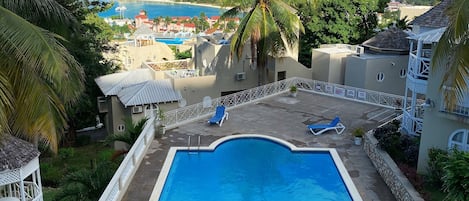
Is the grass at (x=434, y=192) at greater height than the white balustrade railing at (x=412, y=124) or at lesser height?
lesser

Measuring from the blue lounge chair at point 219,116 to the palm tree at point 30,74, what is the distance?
1043 cm

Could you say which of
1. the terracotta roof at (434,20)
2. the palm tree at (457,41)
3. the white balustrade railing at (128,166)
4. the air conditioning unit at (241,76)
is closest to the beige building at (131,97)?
the air conditioning unit at (241,76)

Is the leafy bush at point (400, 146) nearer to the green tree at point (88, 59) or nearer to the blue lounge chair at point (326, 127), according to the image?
the blue lounge chair at point (326, 127)

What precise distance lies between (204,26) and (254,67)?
9124 cm

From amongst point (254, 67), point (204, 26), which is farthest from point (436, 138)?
point (204, 26)

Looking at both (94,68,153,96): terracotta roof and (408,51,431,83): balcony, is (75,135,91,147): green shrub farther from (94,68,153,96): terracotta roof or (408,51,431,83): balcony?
(408,51,431,83): balcony

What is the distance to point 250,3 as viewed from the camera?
26.8m

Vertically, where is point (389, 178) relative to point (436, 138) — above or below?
below

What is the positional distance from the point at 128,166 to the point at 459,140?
10.5 meters

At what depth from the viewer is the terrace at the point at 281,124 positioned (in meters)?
14.7

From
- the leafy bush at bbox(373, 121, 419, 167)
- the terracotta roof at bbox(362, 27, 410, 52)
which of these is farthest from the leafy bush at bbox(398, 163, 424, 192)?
the terracotta roof at bbox(362, 27, 410, 52)

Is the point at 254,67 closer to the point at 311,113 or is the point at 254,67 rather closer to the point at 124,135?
the point at 311,113

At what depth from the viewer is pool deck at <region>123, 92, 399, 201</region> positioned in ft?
48.9

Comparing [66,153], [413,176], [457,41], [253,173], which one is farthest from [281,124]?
[66,153]
